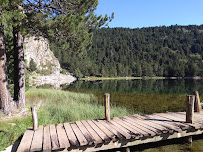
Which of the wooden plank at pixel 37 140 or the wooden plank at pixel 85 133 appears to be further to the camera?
the wooden plank at pixel 85 133

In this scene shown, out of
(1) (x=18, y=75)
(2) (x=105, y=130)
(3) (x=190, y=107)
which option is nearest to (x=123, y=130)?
(2) (x=105, y=130)

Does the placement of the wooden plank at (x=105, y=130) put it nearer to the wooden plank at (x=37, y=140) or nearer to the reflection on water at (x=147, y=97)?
the wooden plank at (x=37, y=140)

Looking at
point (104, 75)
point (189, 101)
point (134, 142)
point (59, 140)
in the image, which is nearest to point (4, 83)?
point (59, 140)

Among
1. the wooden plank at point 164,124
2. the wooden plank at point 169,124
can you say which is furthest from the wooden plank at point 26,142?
the wooden plank at point 169,124

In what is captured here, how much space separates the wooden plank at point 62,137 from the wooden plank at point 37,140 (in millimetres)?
571

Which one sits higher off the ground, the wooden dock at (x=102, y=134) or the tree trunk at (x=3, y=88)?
the tree trunk at (x=3, y=88)

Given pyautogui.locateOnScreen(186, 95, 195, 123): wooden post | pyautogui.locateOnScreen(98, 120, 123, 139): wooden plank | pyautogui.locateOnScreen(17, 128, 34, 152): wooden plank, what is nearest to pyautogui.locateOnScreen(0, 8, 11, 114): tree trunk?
pyautogui.locateOnScreen(17, 128, 34, 152): wooden plank

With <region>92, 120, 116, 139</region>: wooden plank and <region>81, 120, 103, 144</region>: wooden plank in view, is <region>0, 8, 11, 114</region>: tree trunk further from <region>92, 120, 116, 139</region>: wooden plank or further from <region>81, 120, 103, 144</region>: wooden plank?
<region>92, 120, 116, 139</region>: wooden plank

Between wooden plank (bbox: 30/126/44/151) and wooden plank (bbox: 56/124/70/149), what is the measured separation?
1.87ft

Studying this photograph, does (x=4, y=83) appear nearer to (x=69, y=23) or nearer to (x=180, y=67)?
(x=69, y=23)

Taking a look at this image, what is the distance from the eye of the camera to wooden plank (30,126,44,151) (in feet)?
14.6

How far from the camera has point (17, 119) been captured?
8102mm

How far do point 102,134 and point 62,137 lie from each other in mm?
1327

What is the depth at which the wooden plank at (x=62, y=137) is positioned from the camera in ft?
14.9
